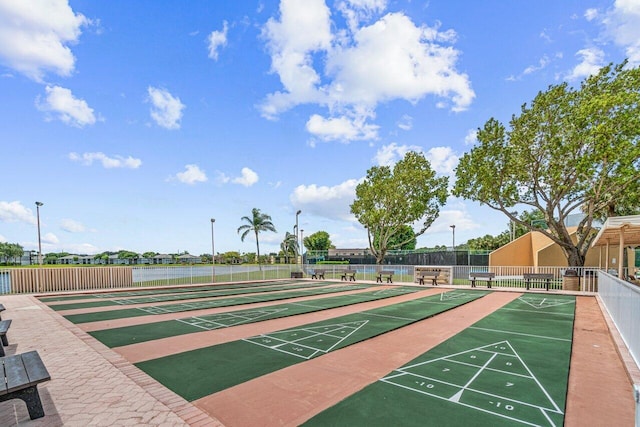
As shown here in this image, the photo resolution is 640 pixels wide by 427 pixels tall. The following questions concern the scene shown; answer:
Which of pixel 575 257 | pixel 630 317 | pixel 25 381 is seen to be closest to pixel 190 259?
pixel 575 257

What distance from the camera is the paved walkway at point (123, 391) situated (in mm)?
3551

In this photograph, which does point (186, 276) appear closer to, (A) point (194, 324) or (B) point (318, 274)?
(B) point (318, 274)

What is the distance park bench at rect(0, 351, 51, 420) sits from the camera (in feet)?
10.4

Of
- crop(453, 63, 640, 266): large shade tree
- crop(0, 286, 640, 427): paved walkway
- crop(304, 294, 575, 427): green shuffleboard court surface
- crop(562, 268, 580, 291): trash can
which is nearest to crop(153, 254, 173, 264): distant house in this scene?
crop(453, 63, 640, 266): large shade tree

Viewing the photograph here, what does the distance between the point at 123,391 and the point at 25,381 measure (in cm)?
125

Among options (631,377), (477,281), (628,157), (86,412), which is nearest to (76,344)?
(86,412)

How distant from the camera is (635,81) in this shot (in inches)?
701

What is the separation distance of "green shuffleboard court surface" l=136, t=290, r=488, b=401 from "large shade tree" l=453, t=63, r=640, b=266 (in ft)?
52.2

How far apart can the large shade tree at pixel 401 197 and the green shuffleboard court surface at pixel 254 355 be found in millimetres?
24217

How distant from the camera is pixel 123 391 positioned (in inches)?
168

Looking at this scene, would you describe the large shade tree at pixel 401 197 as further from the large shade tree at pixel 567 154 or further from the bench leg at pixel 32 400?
the bench leg at pixel 32 400

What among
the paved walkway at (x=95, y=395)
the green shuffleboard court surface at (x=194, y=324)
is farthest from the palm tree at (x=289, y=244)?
the paved walkway at (x=95, y=395)

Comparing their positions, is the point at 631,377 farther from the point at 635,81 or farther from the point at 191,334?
the point at 635,81

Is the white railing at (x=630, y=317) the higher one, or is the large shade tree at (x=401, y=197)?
the large shade tree at (x=401, y=197)
